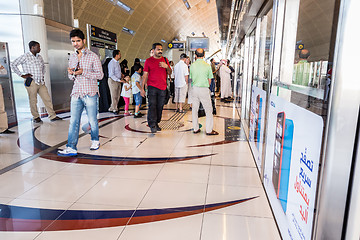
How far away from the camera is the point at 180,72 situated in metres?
7.36

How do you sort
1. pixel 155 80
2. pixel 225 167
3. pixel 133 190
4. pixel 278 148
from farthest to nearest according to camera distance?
pixel 155 80, pixel 225 167, pixel 133 190, pixel 278 148

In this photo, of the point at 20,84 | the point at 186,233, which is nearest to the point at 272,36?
the point at 186,233

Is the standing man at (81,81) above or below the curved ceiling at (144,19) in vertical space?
below

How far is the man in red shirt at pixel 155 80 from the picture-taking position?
4918mm

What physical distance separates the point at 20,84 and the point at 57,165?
494 cm

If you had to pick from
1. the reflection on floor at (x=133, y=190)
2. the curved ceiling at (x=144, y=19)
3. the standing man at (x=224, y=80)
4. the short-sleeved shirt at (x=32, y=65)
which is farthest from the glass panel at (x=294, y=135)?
the curved ceiling at (x=144, y=19)

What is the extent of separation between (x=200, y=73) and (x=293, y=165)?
10.6 feet

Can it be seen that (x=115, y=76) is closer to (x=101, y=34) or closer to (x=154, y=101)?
(x=154, y=101)

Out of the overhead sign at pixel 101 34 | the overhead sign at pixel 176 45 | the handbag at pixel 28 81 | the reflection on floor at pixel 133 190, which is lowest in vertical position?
the reflection on floor at pixel 133 190

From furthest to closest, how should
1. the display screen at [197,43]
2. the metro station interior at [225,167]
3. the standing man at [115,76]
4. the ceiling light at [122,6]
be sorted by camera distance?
the display screen at [197,43]
the ceiling light at [122,6]
the standing man at [115,76]
the metro station interior at [225,167]

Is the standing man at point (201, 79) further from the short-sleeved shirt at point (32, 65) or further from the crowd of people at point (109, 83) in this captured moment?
the short-sleeved shirt at point (32, 65)

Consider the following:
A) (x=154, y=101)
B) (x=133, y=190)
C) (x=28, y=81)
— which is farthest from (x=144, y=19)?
(x=133, y=190)

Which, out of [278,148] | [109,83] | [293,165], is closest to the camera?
[293,165]

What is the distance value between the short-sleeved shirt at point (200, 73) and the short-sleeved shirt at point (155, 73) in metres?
0.60
